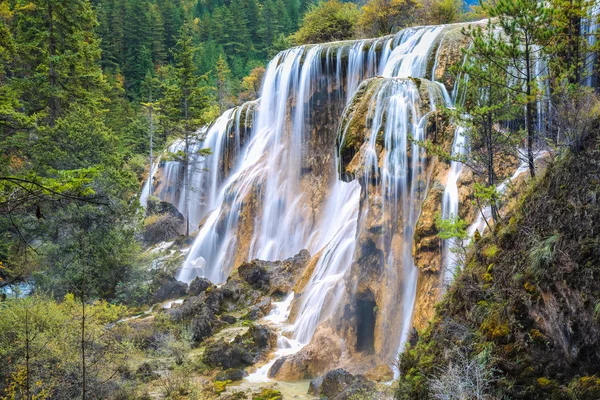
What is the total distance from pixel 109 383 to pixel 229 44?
61.9 meters

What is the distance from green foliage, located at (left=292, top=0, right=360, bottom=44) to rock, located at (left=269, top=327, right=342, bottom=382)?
27507mm

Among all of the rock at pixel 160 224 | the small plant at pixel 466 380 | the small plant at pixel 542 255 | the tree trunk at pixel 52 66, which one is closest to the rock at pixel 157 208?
the rock at pixel 160 224

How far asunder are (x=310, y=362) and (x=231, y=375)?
2246mm

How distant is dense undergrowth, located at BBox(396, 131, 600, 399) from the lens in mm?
4578

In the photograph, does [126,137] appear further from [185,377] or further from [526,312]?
[526,312]

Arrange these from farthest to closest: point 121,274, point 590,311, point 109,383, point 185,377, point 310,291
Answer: point 121,274 < point 310,291 < point 185,377 < point 109,383 < point 590,311

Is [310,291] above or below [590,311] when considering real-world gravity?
below

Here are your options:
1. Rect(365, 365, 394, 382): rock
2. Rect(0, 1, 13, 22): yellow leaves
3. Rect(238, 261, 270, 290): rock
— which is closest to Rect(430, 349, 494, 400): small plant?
Rect(365, 365, 394, 382): rock

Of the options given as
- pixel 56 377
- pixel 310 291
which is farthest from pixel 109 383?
pixel 310 291

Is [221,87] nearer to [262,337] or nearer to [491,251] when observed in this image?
[262,337]

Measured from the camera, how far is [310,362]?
12.2 metres

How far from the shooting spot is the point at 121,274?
18.2 metres

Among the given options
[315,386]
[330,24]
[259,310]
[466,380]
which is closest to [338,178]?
[259,310]

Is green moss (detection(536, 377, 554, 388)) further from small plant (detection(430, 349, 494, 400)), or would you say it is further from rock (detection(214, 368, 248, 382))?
rock (detection(214, 368, 248, 382))
